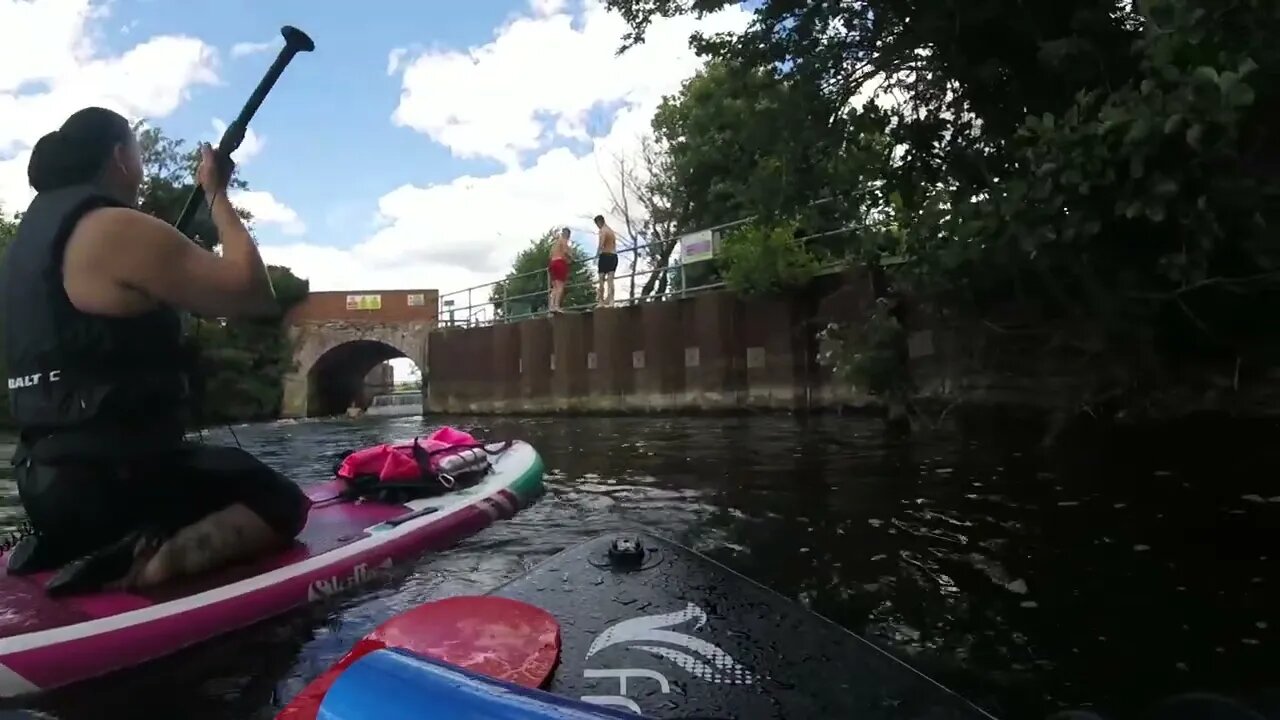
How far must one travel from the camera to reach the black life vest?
94.8 inches

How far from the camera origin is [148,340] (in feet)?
8.22

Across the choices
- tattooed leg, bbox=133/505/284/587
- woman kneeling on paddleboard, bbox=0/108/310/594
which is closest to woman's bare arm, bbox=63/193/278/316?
woman kneeling on paddleboard, bbox=0/108/310/594

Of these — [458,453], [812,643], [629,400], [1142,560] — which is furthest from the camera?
[629,400]

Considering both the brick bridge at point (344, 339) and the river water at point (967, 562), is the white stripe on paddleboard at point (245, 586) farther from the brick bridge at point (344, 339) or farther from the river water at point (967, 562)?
the brick bridge at point (344, 339)

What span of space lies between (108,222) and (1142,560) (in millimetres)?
3995

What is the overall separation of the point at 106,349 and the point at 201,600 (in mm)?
918

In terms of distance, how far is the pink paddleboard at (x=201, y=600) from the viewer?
2.35 m

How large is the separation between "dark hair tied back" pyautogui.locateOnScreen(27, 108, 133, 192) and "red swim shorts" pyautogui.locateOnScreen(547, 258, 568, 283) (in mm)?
14918

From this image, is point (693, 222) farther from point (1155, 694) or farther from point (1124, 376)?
point (1155, 694)

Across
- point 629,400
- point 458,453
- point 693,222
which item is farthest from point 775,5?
point 693,222

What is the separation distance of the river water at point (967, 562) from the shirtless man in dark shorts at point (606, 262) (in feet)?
32.3

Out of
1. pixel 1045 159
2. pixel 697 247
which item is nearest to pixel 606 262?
pixel 697 247

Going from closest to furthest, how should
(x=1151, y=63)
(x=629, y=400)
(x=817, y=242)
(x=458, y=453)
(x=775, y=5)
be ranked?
(x=1151, y=63) → (x=458, y=453) → (x=775, y=5) → (x=817, y=242) → (x=629, y=400)

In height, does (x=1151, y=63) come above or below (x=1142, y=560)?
above
